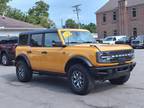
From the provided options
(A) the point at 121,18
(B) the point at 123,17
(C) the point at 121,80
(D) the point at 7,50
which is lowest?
(C) the point at 121,80

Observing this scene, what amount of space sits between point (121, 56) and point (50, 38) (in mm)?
2514

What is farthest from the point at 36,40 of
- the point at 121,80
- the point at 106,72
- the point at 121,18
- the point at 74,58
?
the point at 121,18

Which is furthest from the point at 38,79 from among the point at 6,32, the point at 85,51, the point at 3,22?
the point at 3,22

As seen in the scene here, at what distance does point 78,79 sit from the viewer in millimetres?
10352

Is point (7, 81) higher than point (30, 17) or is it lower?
lower

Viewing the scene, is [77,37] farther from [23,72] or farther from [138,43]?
[138,43]

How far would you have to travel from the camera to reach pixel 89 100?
30.9 feet

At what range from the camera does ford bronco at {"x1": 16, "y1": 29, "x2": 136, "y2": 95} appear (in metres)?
9.97

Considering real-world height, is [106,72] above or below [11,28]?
below

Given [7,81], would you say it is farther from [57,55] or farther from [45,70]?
[57,55]

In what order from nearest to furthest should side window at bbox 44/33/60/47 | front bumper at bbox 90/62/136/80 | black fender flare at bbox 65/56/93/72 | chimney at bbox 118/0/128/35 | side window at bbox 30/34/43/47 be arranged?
front bumper at bbox 90/62/136/80 → black fender flare at bbox 65/56/93/72 → side window at bbox 44/33/60/47 → side window at bbox 30/34/43/47 → chimney at bbox 118/0/128/35

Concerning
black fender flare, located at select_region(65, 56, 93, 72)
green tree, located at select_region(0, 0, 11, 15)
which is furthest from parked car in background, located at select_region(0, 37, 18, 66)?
green tree, located at select_region(0, 0, 11, 15)

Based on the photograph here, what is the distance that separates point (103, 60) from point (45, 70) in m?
2.65

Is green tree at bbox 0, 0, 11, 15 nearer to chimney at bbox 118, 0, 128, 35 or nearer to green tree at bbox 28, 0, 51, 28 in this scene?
green tree at bbox 28, 0, 51, 28
